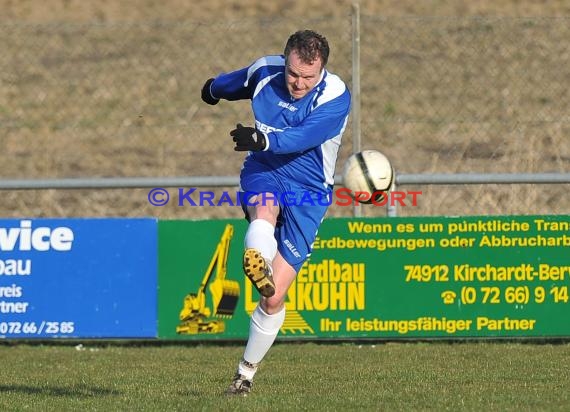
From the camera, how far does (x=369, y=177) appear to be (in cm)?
809

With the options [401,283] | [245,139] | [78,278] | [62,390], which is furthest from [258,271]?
[78,278]

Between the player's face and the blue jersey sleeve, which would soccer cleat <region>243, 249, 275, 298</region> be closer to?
Result: the player's face

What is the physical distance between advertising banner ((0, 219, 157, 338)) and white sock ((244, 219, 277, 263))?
3853mm

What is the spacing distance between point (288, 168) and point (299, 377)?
73.3 inches

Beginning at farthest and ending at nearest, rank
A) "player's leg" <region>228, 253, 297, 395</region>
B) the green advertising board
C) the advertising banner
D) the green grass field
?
1. the advertising banner
2. the green advertising board
3. "player's leg" <region>228, 253, 297, 395</region>
4. the green grass field

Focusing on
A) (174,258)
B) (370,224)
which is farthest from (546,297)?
(174,258)

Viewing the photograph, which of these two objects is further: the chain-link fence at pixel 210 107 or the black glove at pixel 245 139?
the chain-link fence at pixel 210 107

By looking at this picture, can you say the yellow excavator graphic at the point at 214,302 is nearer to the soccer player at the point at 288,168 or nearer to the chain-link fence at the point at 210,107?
the soccer player at the point at 288,168

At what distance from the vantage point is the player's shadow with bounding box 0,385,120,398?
26.8ft

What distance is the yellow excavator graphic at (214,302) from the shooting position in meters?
→ 11.2

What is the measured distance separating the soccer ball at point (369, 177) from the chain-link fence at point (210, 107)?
23.0 feet

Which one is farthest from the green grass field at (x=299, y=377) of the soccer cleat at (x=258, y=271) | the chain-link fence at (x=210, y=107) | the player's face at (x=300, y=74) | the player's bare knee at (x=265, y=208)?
the chain-link fence at (x=210, y=107)

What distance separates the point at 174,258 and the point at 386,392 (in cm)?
376

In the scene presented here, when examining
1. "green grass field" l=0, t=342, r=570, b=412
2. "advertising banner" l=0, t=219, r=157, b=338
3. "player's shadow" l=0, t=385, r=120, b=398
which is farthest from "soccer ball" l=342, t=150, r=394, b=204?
"advertising banner" l=0, t=219, r=157, b=338
